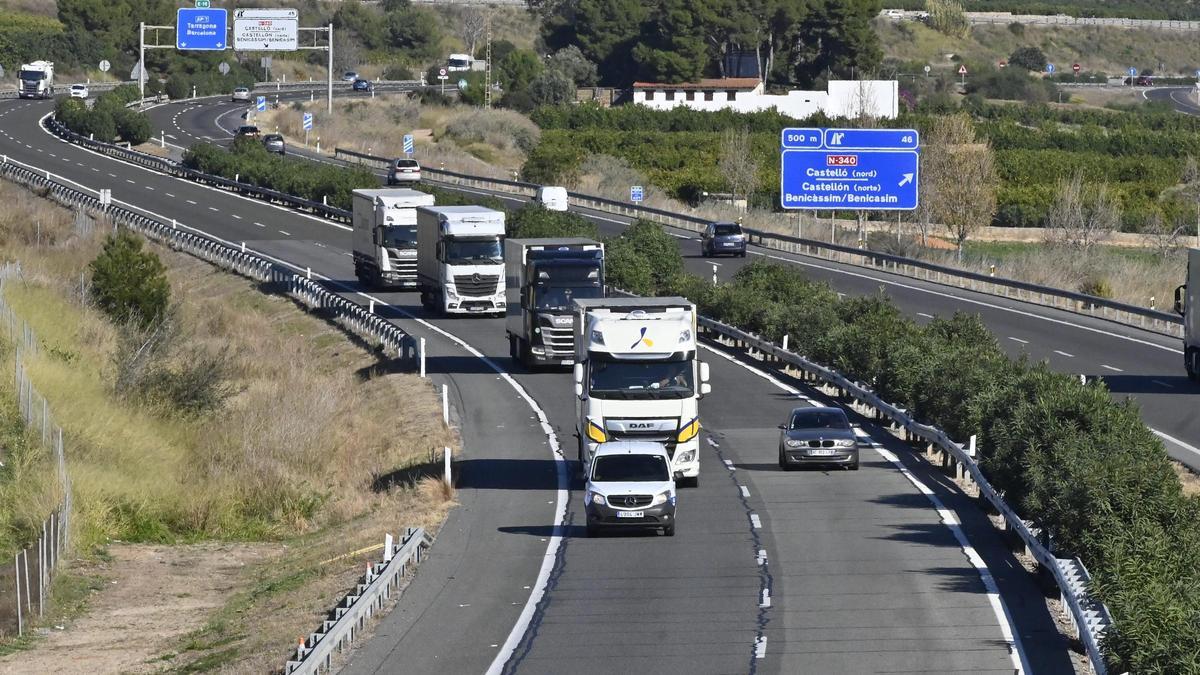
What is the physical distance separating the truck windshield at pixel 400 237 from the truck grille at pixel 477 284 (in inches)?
241

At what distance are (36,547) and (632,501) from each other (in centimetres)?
902

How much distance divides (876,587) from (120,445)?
20037 millimetres

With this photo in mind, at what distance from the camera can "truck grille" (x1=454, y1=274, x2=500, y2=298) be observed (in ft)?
177

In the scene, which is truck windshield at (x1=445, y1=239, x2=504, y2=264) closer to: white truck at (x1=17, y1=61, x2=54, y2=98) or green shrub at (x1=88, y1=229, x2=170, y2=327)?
green shrub at (x1=88, y1=229, x2=170, y2=327)

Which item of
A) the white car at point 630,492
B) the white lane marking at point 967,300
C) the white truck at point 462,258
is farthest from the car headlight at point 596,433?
Answer: the white lane marking at point 967,300

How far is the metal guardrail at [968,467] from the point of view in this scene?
1918 centimetres

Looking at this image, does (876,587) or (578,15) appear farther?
(578,15)

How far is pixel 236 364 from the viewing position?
51250 millimetres

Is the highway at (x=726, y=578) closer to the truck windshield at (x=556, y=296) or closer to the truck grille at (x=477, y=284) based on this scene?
the truck windshield at (x=556, y=296)

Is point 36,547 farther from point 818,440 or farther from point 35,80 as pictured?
point 35,80

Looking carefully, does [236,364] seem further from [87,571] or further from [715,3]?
[715,3]

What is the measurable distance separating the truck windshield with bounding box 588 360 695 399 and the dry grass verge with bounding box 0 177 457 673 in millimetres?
3439

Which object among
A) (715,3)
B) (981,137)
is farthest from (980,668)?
(715,3)

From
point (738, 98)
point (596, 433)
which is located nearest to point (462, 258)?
point (596, 433)
